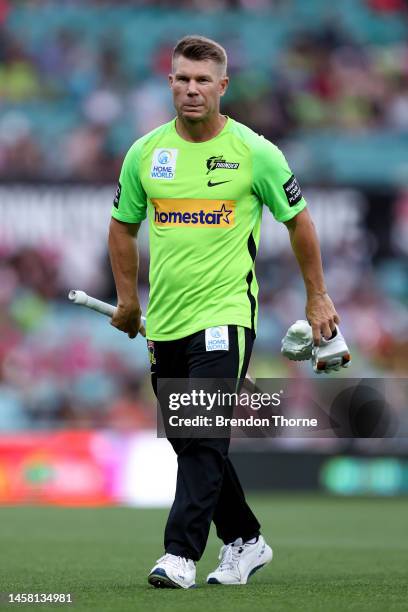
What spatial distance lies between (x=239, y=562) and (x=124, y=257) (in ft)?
4.72

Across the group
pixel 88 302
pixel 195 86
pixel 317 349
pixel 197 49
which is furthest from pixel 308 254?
pixel 88 302

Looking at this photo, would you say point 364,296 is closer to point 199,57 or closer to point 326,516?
point 326,516

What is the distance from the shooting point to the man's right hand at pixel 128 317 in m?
5.88

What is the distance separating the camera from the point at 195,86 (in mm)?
5473

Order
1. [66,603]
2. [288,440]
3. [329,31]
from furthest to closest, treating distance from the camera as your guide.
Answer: [329,31] → [288,440] → [66,603]

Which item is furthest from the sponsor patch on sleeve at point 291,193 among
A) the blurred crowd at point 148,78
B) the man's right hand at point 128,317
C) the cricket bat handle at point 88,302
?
the blurred crowd at point 148,78

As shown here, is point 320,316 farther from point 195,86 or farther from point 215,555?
point 215,555

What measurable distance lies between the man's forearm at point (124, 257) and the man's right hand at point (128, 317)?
27mm

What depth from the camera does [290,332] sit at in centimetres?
557

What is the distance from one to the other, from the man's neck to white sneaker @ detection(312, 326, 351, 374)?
1.00m

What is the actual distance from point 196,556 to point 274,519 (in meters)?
5.63

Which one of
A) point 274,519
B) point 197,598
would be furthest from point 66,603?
point 274,519

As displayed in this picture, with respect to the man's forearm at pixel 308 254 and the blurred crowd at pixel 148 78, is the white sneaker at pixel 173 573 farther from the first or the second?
the blurred crowd at pixel 148 78

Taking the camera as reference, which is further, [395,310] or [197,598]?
[395,310]
